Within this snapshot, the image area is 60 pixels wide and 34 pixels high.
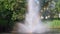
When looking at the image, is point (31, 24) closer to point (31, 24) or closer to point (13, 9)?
point (31, 24)

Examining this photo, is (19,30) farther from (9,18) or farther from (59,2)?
(59,2)

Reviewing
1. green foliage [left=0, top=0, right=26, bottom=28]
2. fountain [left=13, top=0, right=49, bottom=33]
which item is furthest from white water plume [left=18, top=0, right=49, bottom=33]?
green foliage [left=0, top=0, right=26, bottom=28]

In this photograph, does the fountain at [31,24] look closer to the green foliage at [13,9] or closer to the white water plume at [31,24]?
the white water plume at [31,24]

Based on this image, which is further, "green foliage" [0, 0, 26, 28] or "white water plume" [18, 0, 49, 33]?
"green foliage" [0, 0, 26, 28]

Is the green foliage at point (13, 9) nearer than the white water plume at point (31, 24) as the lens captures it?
Result: No

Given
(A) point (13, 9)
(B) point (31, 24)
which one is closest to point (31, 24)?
(B) point (31, 24)

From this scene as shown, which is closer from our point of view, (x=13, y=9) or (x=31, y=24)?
(x=31, y=24)

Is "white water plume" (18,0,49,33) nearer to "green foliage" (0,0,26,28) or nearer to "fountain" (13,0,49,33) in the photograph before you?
"fountain" (13,0,49,33)

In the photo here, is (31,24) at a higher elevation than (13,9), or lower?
lower

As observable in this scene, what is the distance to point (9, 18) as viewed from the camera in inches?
577

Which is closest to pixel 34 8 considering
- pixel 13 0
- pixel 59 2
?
pixel 13 0

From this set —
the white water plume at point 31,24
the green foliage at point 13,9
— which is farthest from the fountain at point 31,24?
the green foliage at point 13,9

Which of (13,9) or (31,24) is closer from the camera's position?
(31,24)

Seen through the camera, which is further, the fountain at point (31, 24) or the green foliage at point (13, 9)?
the green foliage at point (13, 9)
